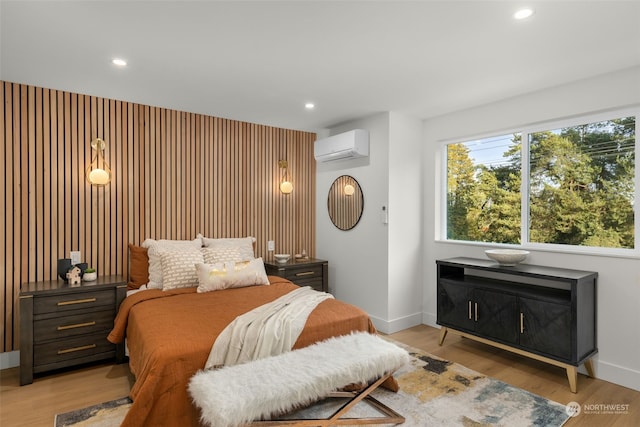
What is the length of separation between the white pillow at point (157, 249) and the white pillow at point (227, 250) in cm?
16

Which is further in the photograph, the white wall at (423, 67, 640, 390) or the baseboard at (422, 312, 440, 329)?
the baseboard at (422, 312, 440, 329)

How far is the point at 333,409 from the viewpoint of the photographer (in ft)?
8.21

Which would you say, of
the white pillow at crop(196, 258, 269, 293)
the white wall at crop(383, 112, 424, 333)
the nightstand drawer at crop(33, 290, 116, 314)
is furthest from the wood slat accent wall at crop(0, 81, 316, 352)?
the white wall at crop(383, 112, 424, 333)

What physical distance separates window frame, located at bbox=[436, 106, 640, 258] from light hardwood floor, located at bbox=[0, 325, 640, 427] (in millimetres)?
1104

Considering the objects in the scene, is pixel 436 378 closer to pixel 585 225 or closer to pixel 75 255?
pixel 585 225

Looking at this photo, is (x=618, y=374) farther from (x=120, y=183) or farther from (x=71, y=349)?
(x=120, y=183)

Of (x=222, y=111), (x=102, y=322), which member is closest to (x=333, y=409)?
(x=102, y=322)

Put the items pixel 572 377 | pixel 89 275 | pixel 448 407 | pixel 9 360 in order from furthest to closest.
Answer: pixel 89 275 → pixel 9 360 → pixel 572 377 → pixel 448 407

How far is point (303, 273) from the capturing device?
14.8 ft

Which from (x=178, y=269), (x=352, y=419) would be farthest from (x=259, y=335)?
(x=178, y=269)

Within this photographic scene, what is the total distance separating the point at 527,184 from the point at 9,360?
5.24m

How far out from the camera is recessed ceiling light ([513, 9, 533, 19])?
207cm

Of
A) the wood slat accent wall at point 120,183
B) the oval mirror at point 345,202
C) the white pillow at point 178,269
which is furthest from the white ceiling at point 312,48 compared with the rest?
the white pillow at point 178,269

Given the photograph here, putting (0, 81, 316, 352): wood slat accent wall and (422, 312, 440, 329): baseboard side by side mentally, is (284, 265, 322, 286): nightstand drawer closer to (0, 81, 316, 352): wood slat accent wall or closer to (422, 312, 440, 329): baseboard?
(0, 81, 316, 352): wood slat accent wall
